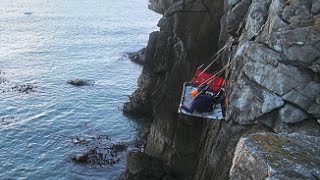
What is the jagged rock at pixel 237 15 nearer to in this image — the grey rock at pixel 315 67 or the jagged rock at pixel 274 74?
the jagged rock at pixel 274 74

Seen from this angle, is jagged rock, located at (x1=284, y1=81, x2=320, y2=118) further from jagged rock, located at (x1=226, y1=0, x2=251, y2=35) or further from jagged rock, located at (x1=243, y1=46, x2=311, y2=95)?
jagged rock, located at (x1=226, y1=0, x2=251, y2=35)

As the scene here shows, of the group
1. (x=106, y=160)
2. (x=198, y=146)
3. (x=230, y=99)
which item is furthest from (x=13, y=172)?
(x=230, y=99)

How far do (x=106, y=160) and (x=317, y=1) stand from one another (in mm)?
24626

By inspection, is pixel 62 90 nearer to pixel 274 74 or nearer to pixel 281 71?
pixel 274 74

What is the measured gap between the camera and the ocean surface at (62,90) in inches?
1471

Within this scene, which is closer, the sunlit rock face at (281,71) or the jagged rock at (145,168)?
the sunlit rock face at (281,71)

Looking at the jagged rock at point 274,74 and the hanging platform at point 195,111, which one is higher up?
the jagged rock at point 274,74

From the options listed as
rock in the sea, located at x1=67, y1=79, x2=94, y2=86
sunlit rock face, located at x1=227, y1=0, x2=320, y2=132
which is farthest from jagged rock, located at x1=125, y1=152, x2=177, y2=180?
rock in the sea, located at x1=67, y1=79, x2=94, y2=86

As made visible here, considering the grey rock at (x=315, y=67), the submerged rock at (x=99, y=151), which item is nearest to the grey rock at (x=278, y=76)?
the grey rock at (x=315, y=67)

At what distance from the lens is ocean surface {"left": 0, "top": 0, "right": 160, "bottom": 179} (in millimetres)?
37375

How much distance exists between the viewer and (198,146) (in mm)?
31719

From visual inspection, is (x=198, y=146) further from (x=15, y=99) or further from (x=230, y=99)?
(x=15, y=99)

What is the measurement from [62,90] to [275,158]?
46955 mm

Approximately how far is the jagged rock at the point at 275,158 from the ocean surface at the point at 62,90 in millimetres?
25207
